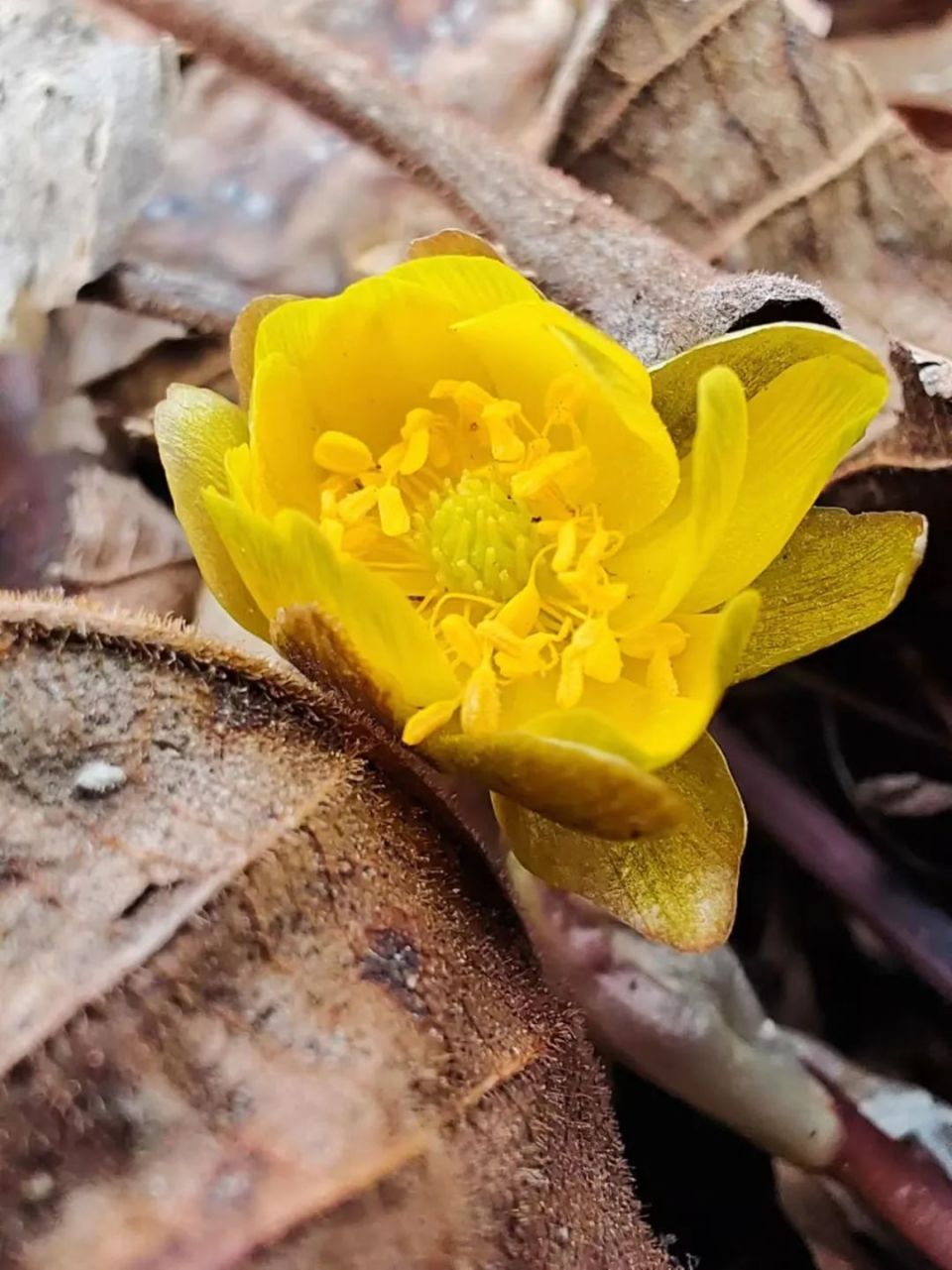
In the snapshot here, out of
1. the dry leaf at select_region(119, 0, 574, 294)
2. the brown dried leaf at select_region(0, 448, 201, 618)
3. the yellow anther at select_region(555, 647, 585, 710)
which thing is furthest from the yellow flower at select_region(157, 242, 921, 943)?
the dry leaf at select_region(119, 0, 574, 294)

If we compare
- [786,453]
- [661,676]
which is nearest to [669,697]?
[661,676]

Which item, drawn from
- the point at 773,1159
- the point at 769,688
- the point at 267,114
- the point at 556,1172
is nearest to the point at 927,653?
the point at 769,688

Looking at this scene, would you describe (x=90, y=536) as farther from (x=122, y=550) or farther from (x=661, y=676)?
(x=661, y=676)

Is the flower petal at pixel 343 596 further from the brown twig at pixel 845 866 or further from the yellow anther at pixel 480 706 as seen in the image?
the brown twig at pixel 845 866

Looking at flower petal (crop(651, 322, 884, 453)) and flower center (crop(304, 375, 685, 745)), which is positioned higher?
flower petal (crop(651, 322, 884, 453))

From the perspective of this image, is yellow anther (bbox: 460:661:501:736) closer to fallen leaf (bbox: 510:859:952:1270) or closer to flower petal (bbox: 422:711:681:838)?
flower petal (bbox: 422:711:681:838)

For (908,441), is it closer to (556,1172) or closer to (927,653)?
(927,653)
